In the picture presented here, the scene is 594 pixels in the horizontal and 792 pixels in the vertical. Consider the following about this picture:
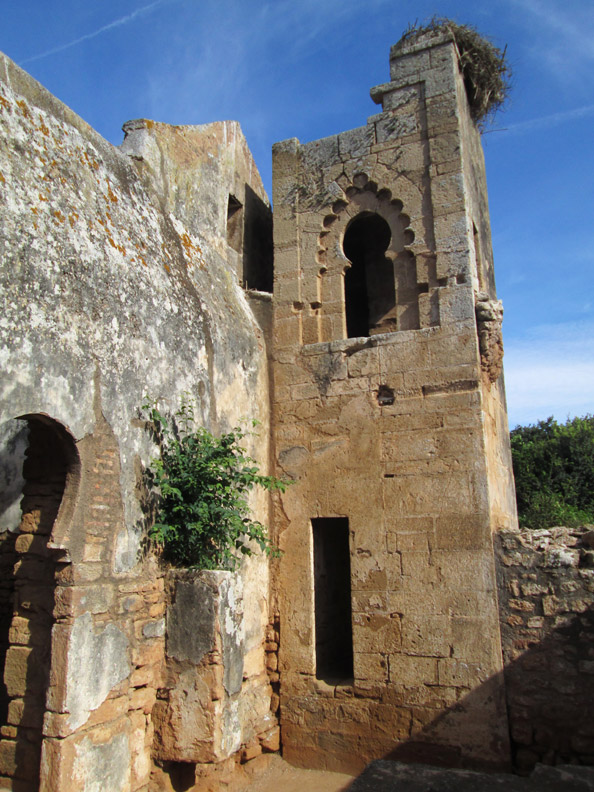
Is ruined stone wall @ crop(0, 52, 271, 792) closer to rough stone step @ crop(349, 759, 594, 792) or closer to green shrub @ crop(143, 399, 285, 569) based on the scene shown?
green shrub @ crop(143, 399, 285, 569)

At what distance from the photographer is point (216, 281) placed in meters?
6.53

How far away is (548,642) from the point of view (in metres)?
5.23

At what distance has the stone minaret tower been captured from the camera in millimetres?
5516

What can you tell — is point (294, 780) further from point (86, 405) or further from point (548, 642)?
point (86, 405)

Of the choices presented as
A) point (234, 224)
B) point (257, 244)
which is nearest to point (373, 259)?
point (257, 244)

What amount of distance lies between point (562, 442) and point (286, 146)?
1018cm

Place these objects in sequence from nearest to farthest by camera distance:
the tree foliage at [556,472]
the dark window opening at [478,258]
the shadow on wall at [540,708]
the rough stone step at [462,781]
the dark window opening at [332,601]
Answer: the rough stone step at [462,781] < the shadow on wall at [540,708] < the dark window opening at [332,601] < the dark window opening at [478,258] < the tree foliage at [556,472]

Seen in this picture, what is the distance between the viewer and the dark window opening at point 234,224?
25.1 ft

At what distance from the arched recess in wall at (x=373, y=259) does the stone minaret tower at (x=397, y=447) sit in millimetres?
23

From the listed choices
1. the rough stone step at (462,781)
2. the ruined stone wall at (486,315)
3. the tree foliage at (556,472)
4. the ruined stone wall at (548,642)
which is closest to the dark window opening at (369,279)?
the ruined stone wall at (486,315)

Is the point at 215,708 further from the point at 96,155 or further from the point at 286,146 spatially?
the point at 286,146

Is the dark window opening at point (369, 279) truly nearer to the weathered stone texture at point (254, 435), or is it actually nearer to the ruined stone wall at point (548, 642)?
the weathered stone texture at point (254, 435)

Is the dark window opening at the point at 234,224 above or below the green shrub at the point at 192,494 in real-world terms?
above

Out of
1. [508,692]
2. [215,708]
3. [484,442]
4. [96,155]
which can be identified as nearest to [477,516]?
[484,442]
